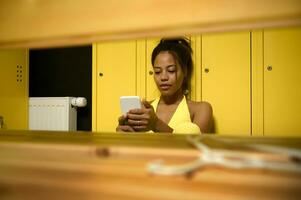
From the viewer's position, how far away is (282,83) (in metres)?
1.68

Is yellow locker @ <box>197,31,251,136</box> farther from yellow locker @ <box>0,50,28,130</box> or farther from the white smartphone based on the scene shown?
yellow locker @ <box>0,50,28,130</box>

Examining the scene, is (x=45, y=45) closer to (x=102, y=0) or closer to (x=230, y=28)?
(x=102, y=0)

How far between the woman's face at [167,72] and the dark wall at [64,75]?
3.04 feet

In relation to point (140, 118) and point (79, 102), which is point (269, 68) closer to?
point (140, 118)

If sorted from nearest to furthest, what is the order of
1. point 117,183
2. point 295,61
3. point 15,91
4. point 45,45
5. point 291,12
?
point 117,183 < point 291,12 < point 45,45 < point 295,61 < point 15,91

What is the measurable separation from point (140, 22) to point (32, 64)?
2419mm

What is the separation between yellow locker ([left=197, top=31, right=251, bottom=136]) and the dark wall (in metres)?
1.04

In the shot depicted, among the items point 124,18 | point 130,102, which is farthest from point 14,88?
point 124,18

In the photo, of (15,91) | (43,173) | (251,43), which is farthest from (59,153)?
(15,91)

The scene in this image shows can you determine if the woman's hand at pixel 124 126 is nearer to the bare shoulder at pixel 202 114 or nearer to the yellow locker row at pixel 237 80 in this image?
the bare shoulder at pixel 202 114

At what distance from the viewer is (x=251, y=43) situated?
5.69 ft

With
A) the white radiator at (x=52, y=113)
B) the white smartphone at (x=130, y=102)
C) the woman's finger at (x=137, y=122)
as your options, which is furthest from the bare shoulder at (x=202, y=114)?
the white radiator at (x=52, y=113)

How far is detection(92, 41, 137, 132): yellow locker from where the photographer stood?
6.69ft

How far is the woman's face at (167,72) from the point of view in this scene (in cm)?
168
